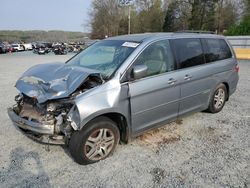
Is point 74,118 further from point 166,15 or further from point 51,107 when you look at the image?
point 166,15

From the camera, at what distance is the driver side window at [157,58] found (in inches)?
131

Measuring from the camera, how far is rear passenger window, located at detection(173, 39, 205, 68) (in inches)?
149

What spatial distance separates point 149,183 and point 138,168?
0.33 metres

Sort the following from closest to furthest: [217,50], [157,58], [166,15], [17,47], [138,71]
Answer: [138,71]
[157,58]
[217,50]
[17,47]
[166,15]

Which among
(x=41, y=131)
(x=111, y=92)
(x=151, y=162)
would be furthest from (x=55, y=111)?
(x=151, y=162)

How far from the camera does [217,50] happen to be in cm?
464

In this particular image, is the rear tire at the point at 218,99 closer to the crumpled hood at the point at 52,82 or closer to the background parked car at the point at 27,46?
the crumpled hood at the point at 52,82

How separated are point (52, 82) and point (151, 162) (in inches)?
68.5

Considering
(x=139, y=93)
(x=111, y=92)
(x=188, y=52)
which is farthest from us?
(x=188, y=52)

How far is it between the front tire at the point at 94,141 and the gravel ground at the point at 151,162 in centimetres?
13

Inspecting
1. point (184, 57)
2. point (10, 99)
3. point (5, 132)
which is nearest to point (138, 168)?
point (184, 57)

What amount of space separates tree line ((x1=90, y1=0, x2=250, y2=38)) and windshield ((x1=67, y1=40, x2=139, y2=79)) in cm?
3336

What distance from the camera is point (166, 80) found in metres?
3.48

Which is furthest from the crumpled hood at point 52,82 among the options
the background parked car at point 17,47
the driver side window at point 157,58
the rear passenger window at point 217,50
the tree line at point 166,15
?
the background parked car at point 17,47
